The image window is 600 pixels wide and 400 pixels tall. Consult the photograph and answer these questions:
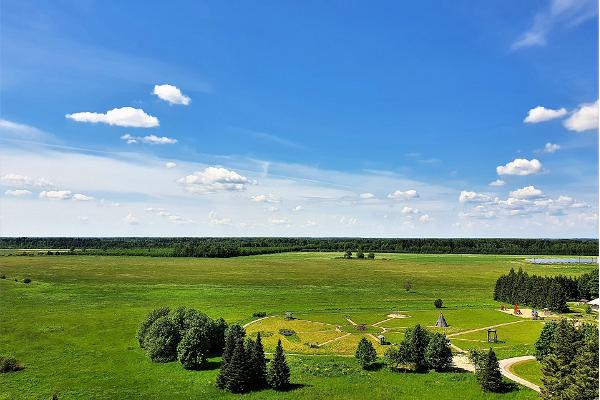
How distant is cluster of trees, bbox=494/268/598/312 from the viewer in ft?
322

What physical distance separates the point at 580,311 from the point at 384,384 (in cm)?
6819

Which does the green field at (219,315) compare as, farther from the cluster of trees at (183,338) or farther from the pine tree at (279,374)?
the cluster of trees at (183,338)

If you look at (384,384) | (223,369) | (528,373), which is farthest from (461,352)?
(223,369)

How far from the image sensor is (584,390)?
40.2 metres

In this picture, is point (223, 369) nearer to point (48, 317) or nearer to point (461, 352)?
point (461, 352)

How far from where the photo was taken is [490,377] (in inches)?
1965

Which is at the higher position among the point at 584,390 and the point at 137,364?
the point at 584,390

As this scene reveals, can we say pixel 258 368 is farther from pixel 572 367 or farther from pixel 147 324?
pixel 572 367

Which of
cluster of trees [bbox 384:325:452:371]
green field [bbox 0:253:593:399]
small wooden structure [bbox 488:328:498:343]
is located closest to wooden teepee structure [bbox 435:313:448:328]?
green field [bbox 0:253:593:399]

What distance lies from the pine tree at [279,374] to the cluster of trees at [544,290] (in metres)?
71.2

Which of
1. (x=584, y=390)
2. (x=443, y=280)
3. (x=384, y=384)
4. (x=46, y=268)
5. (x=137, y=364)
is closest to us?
(x=584, y=390)

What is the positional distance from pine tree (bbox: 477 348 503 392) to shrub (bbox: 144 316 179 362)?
1604 inches

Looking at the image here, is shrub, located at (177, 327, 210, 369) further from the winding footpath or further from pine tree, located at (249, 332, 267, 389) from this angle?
the winding footpath

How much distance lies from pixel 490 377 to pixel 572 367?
891 cm
